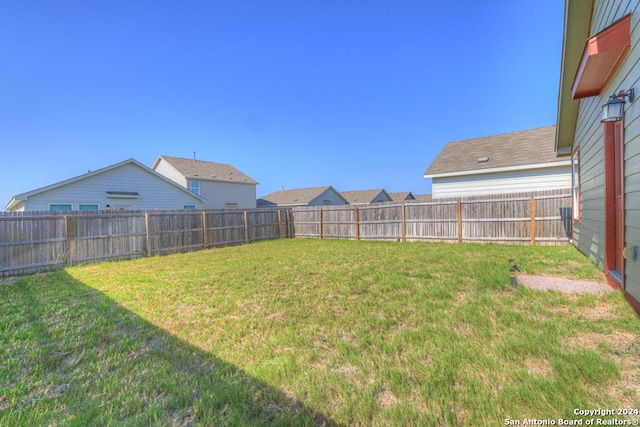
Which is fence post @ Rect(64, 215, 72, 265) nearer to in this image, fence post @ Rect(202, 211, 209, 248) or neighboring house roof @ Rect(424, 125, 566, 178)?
fence post @ Rect(202, 211, 209, 248)

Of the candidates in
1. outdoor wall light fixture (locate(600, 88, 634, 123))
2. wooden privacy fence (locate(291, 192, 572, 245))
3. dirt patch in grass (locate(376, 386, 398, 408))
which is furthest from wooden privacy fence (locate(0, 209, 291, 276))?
outdoor wall light fixture (locate(600, 88, 634, 123))

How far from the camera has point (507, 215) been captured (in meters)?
9.48

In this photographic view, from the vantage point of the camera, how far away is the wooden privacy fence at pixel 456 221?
8789mm

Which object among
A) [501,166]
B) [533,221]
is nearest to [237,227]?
[533,221]

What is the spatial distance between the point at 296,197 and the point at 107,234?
890 inches

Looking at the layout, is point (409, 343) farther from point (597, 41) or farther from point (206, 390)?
point (597, 41)

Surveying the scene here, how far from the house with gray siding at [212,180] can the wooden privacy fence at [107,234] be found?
9752 millimetres

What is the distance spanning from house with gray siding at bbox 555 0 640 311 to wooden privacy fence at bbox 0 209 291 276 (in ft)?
38.1

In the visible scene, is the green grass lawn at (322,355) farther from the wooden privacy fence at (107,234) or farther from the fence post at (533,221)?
the fence post at (533,221)

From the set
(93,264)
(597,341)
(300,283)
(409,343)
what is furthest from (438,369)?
(93,264)

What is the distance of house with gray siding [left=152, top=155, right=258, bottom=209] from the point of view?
21.3 metres

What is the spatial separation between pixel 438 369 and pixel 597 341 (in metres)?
1.51

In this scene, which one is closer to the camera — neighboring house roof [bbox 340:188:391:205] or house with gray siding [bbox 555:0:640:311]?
house with gray siding [bbox 555:0:640:311]

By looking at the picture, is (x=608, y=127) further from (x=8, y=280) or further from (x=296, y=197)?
(x=296, y=197)
